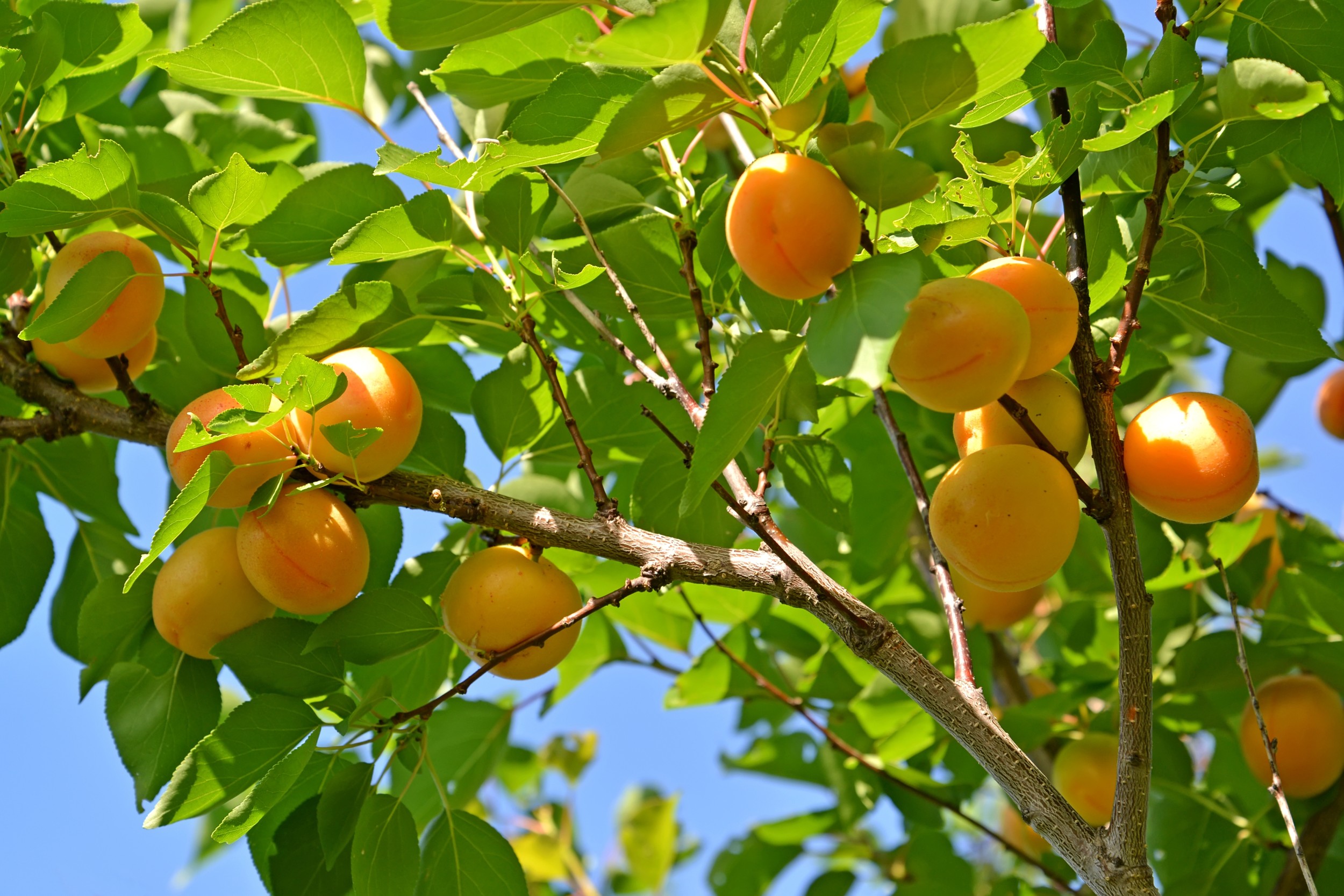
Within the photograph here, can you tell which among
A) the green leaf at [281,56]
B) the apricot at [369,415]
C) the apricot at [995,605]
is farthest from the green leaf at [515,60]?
the apricot at [995,605]

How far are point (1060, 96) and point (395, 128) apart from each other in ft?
4.65

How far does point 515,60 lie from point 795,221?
41cm

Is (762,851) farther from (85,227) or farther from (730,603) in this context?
(85,227)

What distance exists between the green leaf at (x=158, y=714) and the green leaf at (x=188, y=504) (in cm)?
32

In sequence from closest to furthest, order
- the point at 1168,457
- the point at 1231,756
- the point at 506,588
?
the point at 1168,457 < the point at 506,588 < the point at 1231,756

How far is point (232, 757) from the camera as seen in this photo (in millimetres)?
1015

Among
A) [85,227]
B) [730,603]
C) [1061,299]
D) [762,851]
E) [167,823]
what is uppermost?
[85,227]

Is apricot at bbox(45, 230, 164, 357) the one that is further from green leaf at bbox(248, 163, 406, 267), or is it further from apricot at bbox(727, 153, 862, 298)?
apricot at bbox(727, 153, 862, 298)

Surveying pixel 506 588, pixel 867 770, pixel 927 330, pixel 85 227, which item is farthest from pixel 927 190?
pixel 867 770

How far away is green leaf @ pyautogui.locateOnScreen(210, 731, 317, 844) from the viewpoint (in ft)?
3.16

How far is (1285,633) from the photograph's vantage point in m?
1.49

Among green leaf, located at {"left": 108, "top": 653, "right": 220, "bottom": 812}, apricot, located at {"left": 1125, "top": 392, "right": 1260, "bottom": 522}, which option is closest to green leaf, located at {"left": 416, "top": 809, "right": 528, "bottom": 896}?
green leaf, located at {"left": 108, "top": 653, "right": 220, "bottom": 812}

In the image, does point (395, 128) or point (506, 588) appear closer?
point (506, 588)

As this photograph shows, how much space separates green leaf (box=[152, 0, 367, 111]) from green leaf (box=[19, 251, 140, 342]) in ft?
0.64
